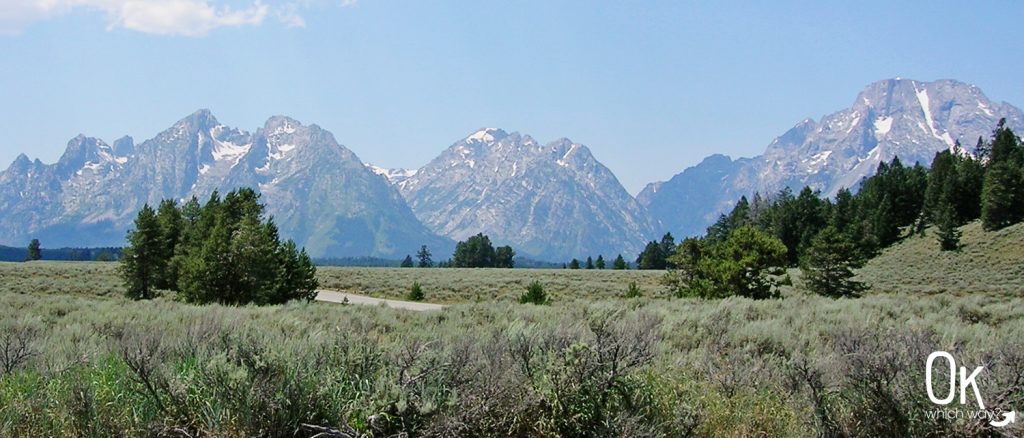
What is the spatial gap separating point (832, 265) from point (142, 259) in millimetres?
41417

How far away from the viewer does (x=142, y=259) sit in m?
38.1

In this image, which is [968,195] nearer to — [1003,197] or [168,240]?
[1003,197]

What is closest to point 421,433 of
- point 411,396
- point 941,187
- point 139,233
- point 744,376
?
point 411,396

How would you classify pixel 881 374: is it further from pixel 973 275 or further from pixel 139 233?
pixel 973 275

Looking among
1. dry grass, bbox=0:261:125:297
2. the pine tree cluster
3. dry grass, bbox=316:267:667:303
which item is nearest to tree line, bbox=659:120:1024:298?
dry grass, bbox=316:267:667:303

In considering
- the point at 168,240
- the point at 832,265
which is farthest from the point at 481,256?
the point at 832,265

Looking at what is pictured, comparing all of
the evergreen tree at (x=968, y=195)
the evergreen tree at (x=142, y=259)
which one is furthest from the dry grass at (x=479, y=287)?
the evergreen tree at (x=968, y=195)

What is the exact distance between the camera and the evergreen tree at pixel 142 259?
124ft

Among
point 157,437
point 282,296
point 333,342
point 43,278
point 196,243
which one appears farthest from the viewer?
point 43,278

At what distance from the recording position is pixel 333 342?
17.7 feet

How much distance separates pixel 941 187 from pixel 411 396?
101900mm

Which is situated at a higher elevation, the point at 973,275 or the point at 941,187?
the point at 941,187

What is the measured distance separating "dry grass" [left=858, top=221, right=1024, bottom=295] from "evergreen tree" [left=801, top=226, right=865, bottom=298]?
41.0 ft

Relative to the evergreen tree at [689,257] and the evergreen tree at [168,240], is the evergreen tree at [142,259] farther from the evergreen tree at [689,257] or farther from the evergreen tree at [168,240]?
the evergreen tree at [689,257]
